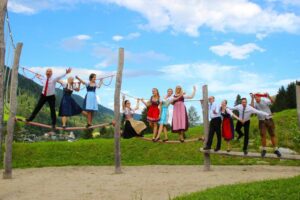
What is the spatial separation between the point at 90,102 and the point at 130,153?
753 cm

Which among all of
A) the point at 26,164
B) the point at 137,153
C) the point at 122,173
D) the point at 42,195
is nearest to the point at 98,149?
the point at 137,153

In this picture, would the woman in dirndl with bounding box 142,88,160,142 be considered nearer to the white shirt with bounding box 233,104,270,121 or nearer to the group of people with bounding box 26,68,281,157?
the group of people with bounding box 26,68,281,157

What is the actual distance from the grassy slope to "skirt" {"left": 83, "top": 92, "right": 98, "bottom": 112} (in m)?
5.46

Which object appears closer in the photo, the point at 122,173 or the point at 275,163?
the point at 122,173

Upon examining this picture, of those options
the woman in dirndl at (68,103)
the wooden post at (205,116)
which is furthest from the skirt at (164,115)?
the woman in dirndl at (68,103)

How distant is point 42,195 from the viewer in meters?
11.6

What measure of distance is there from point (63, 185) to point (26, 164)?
24.0 ft

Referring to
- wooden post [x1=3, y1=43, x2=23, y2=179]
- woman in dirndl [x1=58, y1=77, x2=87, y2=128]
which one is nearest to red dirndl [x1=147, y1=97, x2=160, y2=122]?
woman in dirndl [x1=58, y1=77, x2=87, y2=128]

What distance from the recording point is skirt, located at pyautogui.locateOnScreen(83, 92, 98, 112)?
1505 centimetres

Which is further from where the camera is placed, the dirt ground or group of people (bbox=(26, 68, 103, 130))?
group of people (bbox=(26, 68, 103, 130))

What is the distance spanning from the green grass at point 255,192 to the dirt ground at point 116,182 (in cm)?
97

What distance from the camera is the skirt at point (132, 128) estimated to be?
52.5 ft

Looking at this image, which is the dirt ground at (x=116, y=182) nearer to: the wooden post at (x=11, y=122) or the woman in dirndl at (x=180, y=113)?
the wooden post at (x=11, y=122)

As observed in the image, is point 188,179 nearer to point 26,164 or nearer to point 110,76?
point 110,76
